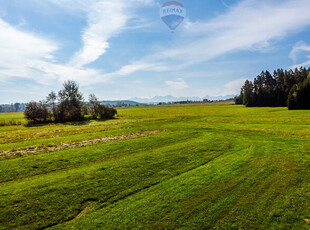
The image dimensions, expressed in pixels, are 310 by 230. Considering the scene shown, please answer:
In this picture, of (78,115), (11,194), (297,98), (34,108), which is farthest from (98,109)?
(297,98)

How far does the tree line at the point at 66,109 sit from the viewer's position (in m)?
55.2

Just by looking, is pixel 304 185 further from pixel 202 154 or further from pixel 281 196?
pixel 202 154

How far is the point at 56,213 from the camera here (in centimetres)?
784

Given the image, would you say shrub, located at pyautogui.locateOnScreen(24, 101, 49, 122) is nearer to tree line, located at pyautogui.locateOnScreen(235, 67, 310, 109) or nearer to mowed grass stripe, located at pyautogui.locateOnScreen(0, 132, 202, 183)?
mowed grass stripe, located at pyautogui.locateOnScreen(0, 132, 202, 183)

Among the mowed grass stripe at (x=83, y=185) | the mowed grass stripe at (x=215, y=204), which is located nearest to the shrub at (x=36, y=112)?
the mowed grass stripe at (x=83, y=185)

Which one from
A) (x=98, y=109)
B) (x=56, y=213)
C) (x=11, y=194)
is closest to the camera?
(x=56, y=213)

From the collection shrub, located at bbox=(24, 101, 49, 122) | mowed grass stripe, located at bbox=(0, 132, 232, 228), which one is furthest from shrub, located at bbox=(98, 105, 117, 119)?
mowed grass stripe, located at bbox=(0, 132, 232, 228)

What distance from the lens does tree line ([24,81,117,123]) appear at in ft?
181

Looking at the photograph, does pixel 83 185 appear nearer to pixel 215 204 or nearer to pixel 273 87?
pixel 215 204

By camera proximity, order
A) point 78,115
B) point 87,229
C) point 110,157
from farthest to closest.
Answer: point 78,115
point 110,157
point 87,229

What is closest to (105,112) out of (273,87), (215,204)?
(215,204)

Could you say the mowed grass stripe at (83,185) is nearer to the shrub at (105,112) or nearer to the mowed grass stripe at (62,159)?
the mowed grass stripe at (62,159)

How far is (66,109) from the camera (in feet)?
199

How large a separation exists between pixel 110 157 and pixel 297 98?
8668 cm
